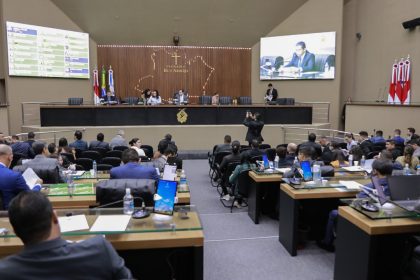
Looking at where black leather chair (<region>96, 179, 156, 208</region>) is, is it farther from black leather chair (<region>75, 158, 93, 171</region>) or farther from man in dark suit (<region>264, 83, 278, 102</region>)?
man in dark suit (<region>264, 83, 278, 102</region>)

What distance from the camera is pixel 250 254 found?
14.0ft

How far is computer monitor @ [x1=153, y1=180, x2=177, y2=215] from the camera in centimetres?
278

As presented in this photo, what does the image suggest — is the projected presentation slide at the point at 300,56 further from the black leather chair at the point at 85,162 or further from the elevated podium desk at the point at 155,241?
the elevated podium desk at the point at 155,241

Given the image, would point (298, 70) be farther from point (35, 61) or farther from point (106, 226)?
point (106, 226)

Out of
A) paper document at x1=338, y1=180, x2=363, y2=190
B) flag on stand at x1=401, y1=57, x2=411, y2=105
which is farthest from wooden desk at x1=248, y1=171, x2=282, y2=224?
flag on stand at x1=401, y1=57, x2=411, y2=105

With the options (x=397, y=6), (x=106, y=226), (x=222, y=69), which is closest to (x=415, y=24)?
(x=397, y=6)

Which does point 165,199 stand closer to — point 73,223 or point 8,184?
point 73,223

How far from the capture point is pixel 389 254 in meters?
3.27

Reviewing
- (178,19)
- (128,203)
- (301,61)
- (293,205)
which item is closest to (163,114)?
(178,19)

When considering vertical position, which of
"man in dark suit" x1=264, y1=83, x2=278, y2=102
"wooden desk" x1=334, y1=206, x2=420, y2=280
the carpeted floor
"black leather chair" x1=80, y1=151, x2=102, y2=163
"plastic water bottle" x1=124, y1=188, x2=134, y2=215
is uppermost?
"man in dark suit" x1=264, y1=83, x2=278, y2=102

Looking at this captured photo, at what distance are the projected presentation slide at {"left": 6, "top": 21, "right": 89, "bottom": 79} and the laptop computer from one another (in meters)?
12.5

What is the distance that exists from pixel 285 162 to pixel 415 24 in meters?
9.01

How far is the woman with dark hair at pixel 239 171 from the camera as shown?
579 cm

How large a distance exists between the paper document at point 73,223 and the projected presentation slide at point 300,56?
13.6 meters
